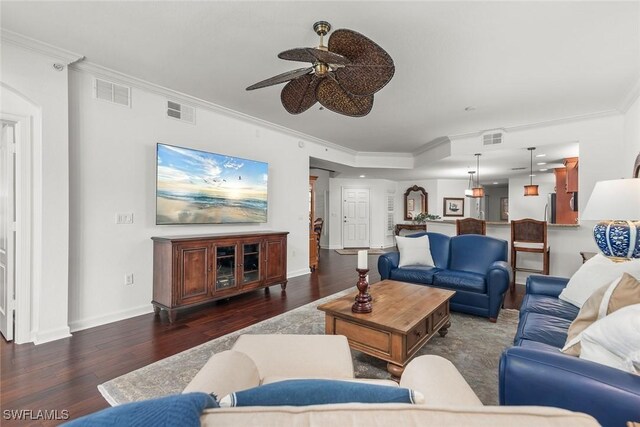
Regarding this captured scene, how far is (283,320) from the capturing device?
315 centimetres

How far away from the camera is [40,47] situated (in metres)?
2.50

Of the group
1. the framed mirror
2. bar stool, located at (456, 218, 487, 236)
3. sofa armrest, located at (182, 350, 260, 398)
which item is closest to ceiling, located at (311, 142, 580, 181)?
bar stool, located at (456, 218, 487, 236)

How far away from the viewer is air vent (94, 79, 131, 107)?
9.75 feet

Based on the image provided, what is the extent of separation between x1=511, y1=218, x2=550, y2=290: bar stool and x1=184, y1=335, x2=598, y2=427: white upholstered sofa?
4304 mm

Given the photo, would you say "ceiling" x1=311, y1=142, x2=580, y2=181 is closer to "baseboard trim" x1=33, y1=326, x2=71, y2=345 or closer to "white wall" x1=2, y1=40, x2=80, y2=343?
"white wall" x1=2, y1=40, x2=80, y2=343

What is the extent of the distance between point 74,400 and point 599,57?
4944mm

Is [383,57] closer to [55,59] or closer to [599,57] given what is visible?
[599,57]

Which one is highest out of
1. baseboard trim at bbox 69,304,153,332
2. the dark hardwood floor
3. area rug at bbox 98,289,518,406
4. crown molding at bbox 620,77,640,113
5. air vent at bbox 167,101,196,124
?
crown molding at bbox 620,77,640,113

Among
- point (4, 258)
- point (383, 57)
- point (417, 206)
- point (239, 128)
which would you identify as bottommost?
point (4, 258)

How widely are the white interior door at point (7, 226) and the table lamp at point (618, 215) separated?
201 inches

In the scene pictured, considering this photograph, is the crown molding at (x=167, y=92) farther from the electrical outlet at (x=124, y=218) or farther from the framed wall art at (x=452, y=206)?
the framed wall art at (x=452, y=206)

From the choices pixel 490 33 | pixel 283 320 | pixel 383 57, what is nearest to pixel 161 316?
pixel 283 320

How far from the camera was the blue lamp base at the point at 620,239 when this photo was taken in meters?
2.51

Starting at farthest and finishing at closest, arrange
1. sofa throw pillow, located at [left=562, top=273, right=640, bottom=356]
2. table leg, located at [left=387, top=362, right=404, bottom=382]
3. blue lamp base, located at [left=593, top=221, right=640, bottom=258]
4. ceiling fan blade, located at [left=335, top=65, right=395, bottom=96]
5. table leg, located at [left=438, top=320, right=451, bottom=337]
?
table leg, located at [left=438, top=320, right=451, bottom=337], blue lamp base, located at [left=593, top=221, right=640, bottom=258], table leg, located at [left=387, top=362, right=404, bottom=382], ceiling fan blade, located at [left=335, top=65, right=395, bottom=96], sofa throw pillow, located at [left=562, top=273, right=640, bottom=356]
